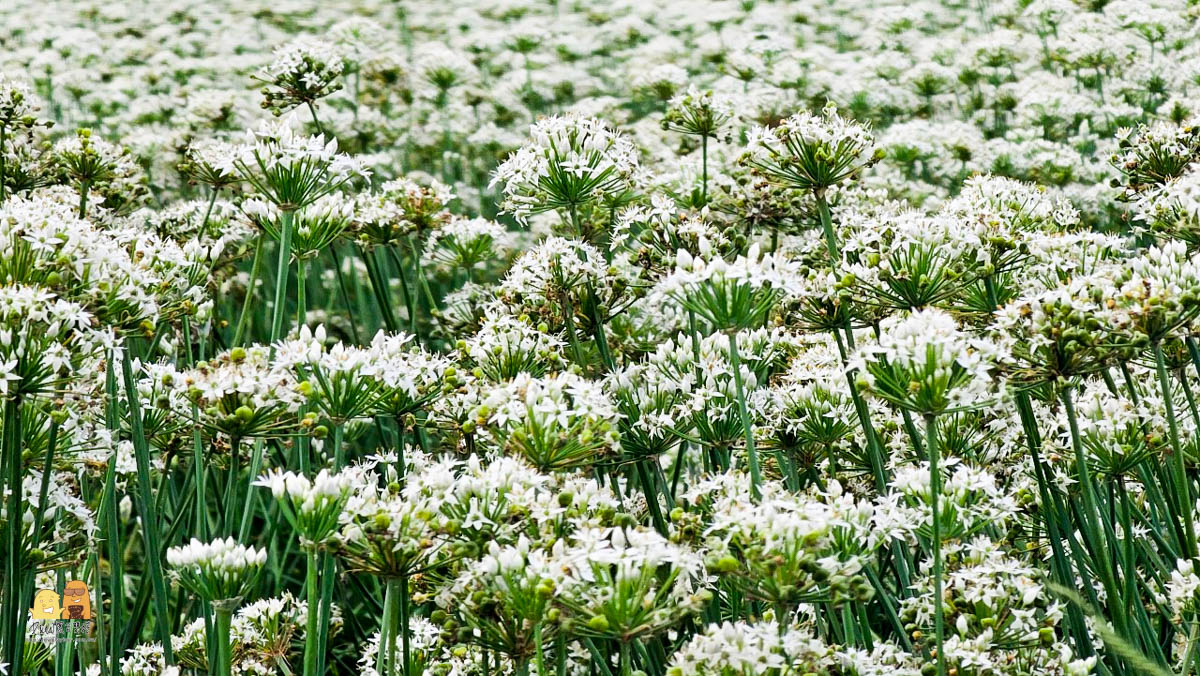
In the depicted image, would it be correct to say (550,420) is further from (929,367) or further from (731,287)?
(929,367)

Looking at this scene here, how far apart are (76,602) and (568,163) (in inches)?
84.0

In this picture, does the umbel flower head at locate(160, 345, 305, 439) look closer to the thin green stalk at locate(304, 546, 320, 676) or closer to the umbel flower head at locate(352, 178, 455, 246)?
the thin green stalk at locate(304, 546, 320, 676)

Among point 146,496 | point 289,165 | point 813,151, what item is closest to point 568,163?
point 813,151

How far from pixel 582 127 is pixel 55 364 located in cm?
207

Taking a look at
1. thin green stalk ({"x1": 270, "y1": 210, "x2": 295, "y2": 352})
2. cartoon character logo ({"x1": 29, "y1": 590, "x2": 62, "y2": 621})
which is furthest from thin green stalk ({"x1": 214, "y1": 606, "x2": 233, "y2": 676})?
thin green stalk ({"x1": 270, "y1": 210, "x2": 295, "y2": 352})

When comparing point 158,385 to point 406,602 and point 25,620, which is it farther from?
point 406,602

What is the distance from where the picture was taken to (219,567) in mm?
3148

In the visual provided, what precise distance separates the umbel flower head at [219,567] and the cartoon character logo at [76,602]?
0.47 meters

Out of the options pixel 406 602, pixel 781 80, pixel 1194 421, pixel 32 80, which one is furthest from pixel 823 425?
pixel 32 80

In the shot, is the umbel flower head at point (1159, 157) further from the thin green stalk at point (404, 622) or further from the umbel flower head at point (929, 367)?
the thin green stalk at point (404, 622)

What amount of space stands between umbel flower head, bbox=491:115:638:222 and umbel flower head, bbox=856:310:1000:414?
1.57 metres

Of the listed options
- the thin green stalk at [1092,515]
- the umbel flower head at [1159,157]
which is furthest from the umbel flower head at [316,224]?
the umbel flower head at [1159,157]

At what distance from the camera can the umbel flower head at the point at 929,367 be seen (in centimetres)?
291

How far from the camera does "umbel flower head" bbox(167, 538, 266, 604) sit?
123 inches
